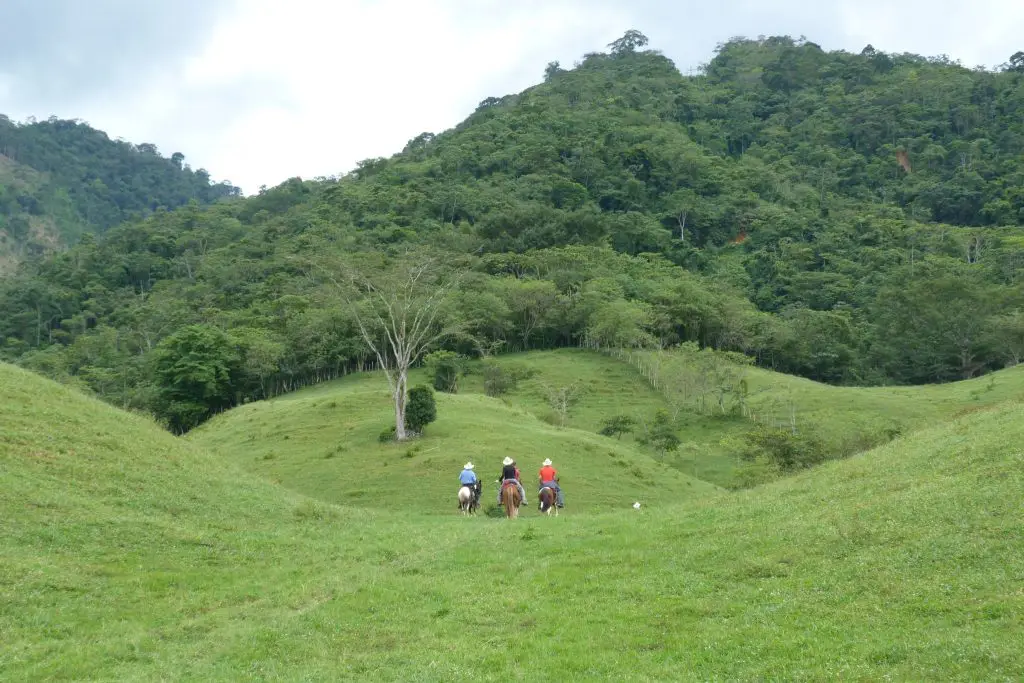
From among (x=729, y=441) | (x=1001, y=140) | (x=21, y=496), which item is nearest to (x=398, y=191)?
(x=729, y=441)

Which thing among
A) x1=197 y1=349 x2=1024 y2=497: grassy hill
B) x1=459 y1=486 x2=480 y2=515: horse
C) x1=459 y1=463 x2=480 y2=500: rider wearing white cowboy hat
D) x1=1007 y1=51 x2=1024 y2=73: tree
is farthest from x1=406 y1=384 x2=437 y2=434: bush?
x1=1007 y1=51 x2=1024 y2=73: tree

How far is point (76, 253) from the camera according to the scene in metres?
144

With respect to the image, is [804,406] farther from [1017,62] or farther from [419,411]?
[1017,62]

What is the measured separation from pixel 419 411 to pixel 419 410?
6cm

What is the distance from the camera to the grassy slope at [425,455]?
118 feet

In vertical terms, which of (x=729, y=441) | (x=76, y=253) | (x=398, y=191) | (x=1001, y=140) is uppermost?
(x=1001, y=140)

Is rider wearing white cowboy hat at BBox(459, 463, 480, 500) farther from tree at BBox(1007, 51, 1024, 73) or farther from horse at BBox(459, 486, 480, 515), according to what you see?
tree at BBox(1007, 51, 1024, 73)

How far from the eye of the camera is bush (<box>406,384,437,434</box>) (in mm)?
42688

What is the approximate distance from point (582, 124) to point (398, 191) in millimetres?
48821

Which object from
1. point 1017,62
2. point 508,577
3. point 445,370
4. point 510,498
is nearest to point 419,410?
Result: point 510,498

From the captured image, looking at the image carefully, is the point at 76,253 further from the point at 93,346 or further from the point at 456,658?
the point at 456,658

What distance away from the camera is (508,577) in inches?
619

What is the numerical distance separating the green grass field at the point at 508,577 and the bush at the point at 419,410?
1749 cm

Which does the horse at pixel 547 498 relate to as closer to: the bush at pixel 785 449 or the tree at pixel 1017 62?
the bush at pixel 785 449
